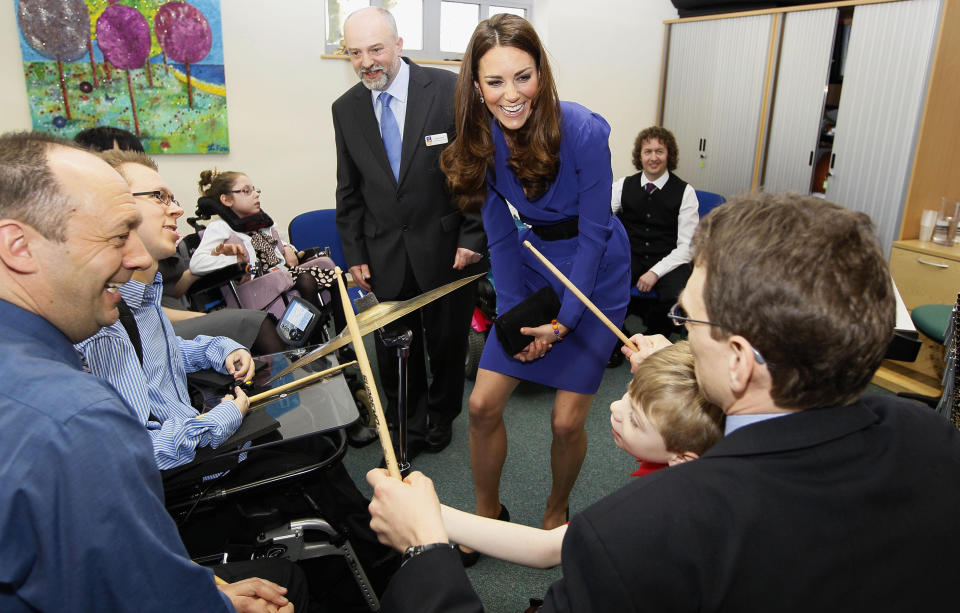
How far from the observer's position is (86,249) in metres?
1.00

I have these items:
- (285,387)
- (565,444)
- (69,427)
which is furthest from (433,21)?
(69,427)

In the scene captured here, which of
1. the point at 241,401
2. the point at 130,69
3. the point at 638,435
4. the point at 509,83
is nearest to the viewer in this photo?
the point at 638,435

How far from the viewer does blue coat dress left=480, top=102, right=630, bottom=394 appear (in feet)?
6.39

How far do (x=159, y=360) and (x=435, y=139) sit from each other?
146 cm

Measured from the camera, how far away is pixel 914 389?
3609mm

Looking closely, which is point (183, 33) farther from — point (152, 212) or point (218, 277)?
point (152, 212)

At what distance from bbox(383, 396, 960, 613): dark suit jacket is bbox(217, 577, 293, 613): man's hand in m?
0.71

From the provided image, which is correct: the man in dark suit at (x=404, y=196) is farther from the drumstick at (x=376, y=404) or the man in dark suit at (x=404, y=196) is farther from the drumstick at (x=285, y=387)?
the drumstick at (x=376, y=404)

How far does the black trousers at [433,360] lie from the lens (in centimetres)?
286

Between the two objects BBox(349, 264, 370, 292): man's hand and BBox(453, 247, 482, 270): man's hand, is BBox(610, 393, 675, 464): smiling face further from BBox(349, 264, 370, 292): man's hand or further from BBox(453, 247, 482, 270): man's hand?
BBox(349, 264, 370, 292): man's hand

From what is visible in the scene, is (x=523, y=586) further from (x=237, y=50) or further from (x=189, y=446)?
(x=237, y=50)

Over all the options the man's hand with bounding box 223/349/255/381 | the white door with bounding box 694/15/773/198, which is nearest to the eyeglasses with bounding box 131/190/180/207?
the man's hand with bounding box 223/349/255/381

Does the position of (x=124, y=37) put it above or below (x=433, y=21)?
below

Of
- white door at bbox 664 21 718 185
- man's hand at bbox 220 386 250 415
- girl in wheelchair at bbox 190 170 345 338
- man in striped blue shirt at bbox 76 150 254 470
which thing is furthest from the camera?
white door at bbox 664 21 718 185
